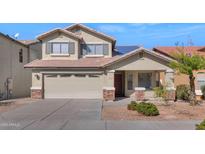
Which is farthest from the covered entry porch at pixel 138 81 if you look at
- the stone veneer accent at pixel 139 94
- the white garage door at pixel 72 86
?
the white garage door at pixel 72 86

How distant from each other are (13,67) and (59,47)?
16.5 ft

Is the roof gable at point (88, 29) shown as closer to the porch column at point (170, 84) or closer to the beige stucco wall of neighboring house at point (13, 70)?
the beige stucco wall of neighboring house at point (13, 70)

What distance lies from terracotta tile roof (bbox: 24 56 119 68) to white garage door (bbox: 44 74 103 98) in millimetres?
926

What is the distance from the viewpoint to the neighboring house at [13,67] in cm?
2715

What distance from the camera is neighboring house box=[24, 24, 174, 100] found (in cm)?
2483

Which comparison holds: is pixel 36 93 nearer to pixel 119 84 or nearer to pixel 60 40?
pixel 60 40

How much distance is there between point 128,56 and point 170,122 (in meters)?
11.4

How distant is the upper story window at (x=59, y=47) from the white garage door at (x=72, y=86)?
2.53 m

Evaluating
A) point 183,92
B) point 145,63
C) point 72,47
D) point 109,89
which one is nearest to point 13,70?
point 72,47

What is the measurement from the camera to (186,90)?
83.3 ft

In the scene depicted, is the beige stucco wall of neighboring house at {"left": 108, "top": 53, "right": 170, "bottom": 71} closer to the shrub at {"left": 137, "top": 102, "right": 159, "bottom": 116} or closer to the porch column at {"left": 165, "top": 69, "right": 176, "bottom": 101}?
the porch column at {"left": 165, "top": 69, "right": 176, "bottom": 101}

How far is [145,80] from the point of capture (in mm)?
27438

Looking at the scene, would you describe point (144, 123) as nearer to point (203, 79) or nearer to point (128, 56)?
point (128, 56)

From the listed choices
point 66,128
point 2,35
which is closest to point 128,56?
point 2,35
